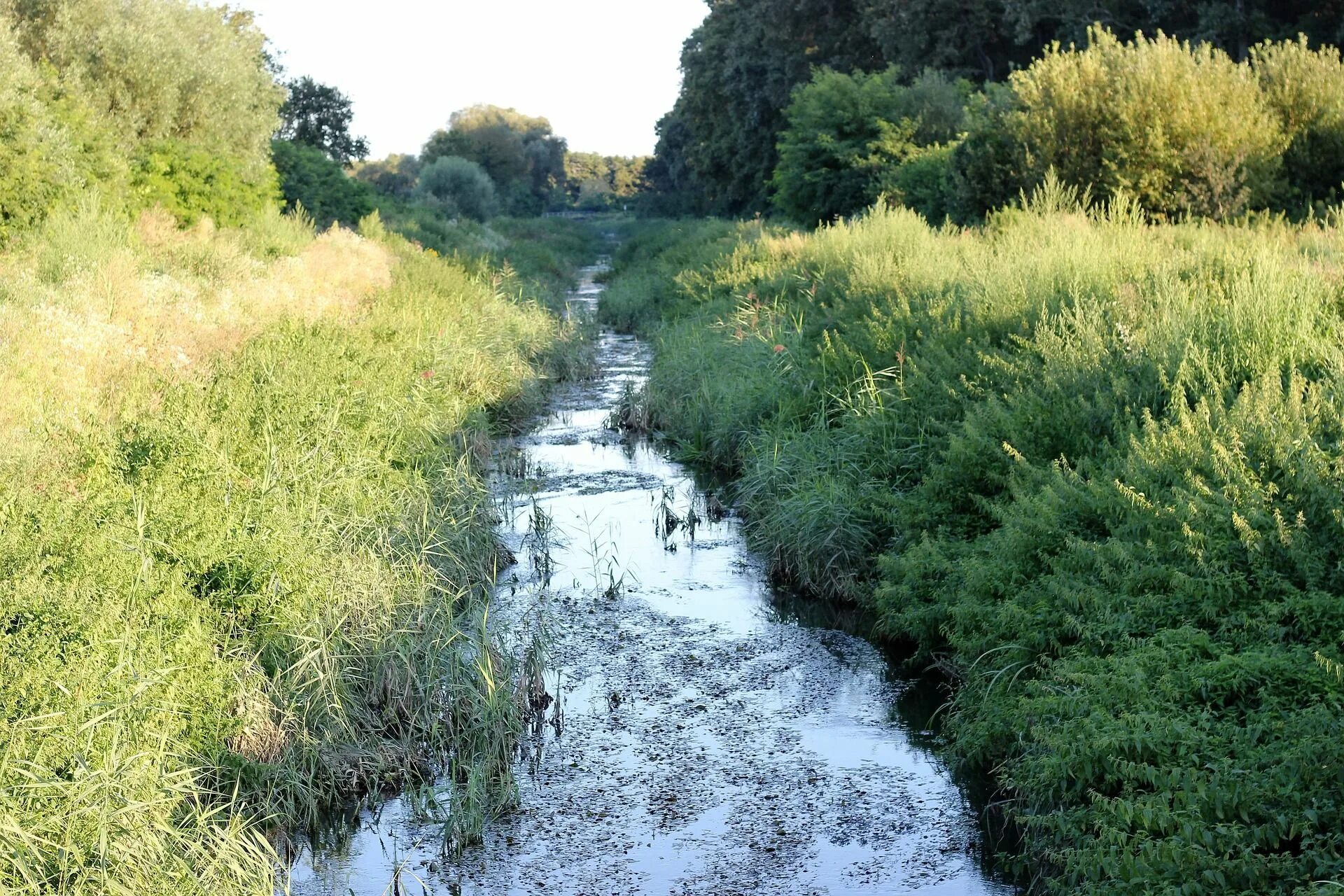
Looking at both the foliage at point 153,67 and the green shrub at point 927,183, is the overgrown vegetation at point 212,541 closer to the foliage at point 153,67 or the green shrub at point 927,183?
the foliage at point 153,67

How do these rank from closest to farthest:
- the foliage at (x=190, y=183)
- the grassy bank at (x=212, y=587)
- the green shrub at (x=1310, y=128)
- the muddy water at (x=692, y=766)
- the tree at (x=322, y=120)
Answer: the grassy bank at (x=212, y=587) < the muddy water at (x=692, y=766) < the green shrub at (x=1310, y=128) < the foliage at (x=190, y=183) < the tree at (x=322, y=120)

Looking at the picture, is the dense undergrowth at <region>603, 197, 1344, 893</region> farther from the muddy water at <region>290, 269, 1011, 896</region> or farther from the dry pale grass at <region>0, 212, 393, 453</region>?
the dry pale grass at <region>0, 212, 393, 453</region>

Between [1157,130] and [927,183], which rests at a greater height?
[1157,130]

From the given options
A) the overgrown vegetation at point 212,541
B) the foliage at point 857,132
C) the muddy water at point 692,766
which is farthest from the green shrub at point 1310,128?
the muddy water at point 692,766

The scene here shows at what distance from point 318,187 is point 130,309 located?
24.0m

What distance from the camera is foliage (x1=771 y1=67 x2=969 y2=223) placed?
90.0 ft

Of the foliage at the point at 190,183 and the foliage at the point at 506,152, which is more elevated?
the foliage at the point at 506,152

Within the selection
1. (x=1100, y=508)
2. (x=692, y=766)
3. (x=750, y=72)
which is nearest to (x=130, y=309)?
(x=692, y=766)

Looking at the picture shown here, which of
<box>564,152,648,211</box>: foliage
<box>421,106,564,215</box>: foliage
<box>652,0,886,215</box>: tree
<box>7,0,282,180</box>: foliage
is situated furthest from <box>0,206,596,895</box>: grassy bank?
<box>564,152,648,211</box>: foliage

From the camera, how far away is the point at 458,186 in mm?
61344

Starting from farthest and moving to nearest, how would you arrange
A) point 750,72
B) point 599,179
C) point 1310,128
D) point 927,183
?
point 599,179, point 750,72, point 927,183, point 1310,128

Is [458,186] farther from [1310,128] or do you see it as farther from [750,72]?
[1310,128]

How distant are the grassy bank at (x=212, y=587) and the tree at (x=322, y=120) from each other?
42.2m

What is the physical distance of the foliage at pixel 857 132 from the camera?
27.4 m
